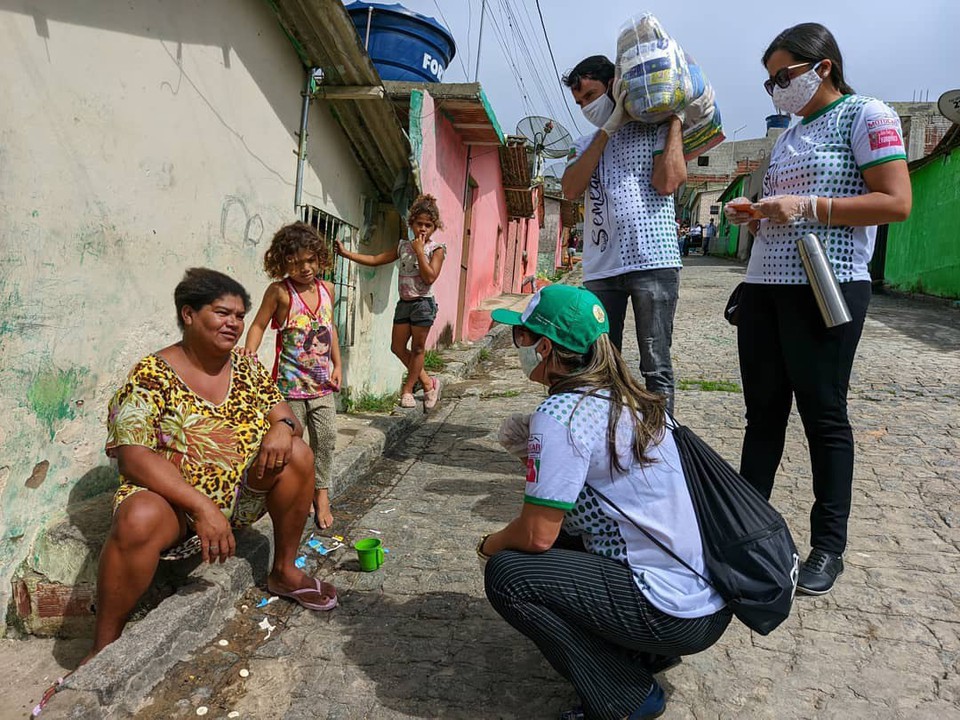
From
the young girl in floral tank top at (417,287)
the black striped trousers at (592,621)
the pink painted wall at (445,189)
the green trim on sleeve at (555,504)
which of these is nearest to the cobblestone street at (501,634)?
the black striped trousers at (592,621)

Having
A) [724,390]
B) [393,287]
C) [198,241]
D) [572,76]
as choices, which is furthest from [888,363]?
[198,241]

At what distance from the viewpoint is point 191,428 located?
107 inches

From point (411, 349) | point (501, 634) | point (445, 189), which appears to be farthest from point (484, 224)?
point (501, 634)

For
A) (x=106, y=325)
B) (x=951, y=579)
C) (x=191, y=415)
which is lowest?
(x=951, y=579)

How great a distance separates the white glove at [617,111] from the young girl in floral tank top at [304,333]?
156cm

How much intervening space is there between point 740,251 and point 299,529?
34.6m

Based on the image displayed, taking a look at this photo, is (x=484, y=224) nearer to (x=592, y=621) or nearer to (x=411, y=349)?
(x=411, y=349)

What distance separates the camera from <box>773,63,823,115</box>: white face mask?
2.79 meters

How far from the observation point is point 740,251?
113 ft

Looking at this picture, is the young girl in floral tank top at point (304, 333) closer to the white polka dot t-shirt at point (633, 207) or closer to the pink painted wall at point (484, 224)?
the white polka dot t-shirt at point (633, 207)

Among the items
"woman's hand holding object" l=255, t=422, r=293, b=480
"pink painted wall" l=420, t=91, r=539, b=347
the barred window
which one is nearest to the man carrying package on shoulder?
"woman's hand holding object" l=255, t=422, r=293, b=480

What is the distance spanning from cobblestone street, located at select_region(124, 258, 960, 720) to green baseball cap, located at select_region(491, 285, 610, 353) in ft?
3.81

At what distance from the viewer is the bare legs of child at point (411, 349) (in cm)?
590

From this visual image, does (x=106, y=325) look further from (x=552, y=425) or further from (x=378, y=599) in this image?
(x=552, y=425)
